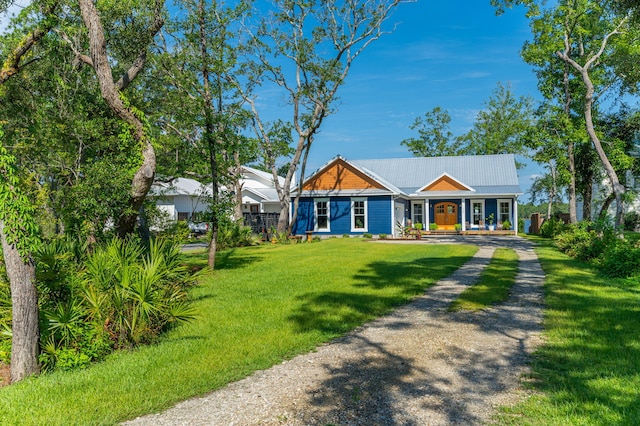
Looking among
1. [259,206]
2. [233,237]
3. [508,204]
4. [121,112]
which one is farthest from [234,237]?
[259,206]

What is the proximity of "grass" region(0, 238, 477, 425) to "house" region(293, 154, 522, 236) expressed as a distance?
16.0m

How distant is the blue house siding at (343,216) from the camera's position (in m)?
30.2

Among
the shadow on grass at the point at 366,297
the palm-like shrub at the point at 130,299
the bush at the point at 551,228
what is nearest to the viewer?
the palm-like shrub at the point at 130,299

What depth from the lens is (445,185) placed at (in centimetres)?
3447

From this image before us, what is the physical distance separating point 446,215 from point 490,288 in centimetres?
2482

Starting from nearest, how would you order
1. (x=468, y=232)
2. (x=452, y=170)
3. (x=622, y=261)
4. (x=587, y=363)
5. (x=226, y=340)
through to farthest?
(x=587, y=363) < (x=226, y=340) < (x=622, y=261) < (x=468, y=232) < (x=452, y=170)

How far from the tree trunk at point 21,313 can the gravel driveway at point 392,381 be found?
2313mm

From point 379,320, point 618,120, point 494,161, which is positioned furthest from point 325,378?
point 494,161

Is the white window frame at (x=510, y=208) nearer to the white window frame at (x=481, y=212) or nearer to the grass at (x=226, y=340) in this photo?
the white window frame at (x=481, y=212)

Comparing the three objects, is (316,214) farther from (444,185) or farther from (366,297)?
(366,297)

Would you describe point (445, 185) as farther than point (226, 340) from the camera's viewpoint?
Yes

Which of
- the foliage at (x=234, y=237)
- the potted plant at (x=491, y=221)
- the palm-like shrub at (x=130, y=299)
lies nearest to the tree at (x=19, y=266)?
the palm-like shrub at (x=130, y=299)

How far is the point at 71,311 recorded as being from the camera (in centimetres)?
631

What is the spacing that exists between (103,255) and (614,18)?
Result: 22.2 metres
